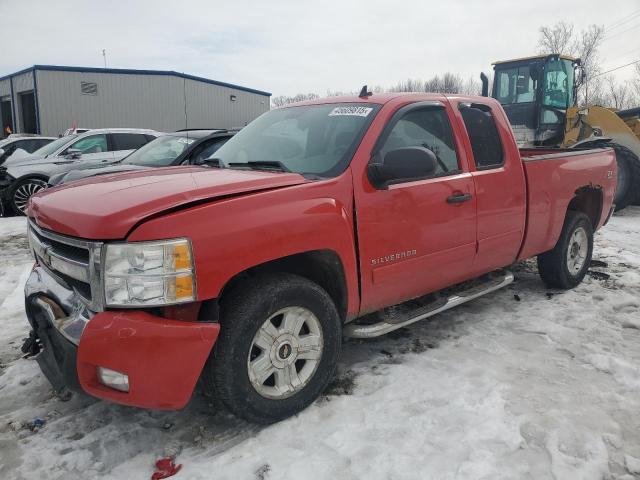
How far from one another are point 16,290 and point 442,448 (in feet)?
14.3

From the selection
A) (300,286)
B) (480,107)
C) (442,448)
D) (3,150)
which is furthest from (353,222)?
(3,150)

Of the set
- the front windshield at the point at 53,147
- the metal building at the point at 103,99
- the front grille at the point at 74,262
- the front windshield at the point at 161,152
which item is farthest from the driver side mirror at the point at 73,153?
the metal building at the point at 103,99

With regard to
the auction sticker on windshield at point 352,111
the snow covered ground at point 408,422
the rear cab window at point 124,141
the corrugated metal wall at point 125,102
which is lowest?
the snow covered ground at point 408,422

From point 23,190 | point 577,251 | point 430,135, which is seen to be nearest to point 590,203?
point 577,251

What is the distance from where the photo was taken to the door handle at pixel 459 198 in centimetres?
352

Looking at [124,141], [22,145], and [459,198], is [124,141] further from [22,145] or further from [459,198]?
[459,198]

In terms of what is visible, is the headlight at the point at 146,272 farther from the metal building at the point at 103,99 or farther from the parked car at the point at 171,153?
the metal building at the point at 103,99

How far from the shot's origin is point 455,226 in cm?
358

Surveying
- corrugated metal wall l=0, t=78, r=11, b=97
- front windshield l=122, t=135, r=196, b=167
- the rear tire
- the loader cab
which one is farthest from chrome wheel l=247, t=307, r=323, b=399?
corrugated metal wall l=0, t=78, r=11, b=97

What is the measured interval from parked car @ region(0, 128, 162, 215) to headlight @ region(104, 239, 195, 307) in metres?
7.79

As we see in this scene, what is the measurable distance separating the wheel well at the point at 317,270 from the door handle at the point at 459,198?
1070mm

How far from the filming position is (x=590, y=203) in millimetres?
5387

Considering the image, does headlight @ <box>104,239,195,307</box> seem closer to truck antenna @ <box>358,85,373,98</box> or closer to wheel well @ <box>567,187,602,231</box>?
truck antenna @ <box>358,85,373,98</box>

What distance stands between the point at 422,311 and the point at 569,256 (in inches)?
95.4
